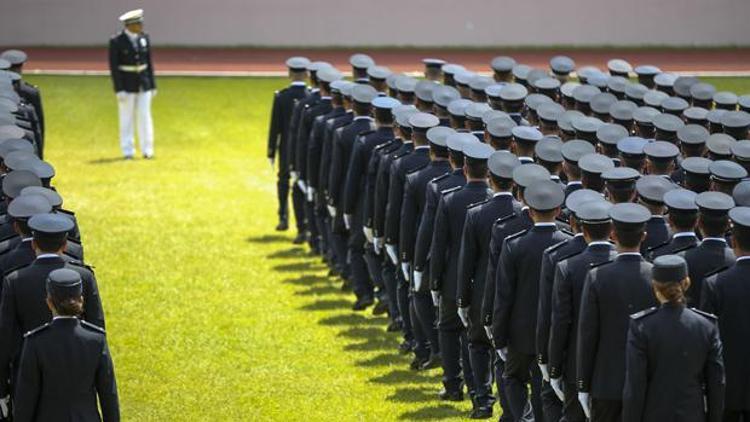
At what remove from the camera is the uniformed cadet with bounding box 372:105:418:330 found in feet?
40.0

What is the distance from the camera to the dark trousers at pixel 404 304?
12164mm

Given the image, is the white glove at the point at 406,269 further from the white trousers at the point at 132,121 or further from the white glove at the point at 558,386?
the white trousers at the point at 132,121

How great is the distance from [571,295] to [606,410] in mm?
693

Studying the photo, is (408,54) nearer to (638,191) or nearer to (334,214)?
(334,214)

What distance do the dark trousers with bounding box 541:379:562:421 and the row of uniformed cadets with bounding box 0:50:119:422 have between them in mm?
2752

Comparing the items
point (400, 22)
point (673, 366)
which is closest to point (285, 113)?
point (673, 366)

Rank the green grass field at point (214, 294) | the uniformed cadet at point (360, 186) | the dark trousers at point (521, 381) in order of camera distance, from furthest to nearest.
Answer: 1. the uniformed cadet at point (360, 186)
2. the green grass field at point (214, 294)
3. the dark trousers at point (521, 381)

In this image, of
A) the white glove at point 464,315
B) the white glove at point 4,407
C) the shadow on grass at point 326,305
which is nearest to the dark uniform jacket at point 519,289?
the white glove at point 464,315

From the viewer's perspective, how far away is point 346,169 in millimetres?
13906

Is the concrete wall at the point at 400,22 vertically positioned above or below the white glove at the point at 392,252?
below

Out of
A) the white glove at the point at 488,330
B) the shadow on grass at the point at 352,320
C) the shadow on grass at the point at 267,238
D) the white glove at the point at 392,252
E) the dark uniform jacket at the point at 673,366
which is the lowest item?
the shadow on grass at the point at 267,238

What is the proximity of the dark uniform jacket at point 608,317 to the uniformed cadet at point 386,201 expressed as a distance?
3960mm

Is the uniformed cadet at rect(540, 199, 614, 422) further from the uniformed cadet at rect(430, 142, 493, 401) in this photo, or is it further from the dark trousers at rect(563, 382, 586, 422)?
the uniformed cadet at rect(430, 142, 493, 401)

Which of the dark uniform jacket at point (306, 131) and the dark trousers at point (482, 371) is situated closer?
the dark trousers at point (482, 371)
